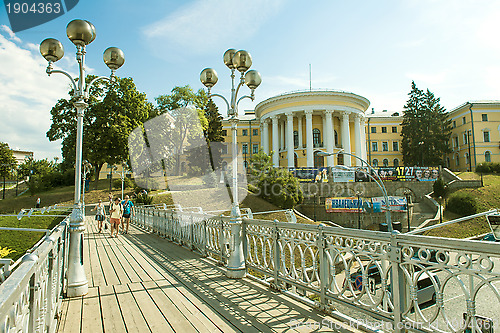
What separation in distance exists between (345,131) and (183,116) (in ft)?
83.8

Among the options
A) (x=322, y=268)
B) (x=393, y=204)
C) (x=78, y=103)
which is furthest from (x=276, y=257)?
(x=393, y=204)

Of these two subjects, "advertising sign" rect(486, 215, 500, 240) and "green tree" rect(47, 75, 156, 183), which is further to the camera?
"green tree" rect(47, 75, 156, 183)

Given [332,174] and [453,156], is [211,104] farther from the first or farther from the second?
[453,156]

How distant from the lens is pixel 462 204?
2942 centimetres

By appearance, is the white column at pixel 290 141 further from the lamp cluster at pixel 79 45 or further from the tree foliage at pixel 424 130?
the lamp cluster at pixel 79 45

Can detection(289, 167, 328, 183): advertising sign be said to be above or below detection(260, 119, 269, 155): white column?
below

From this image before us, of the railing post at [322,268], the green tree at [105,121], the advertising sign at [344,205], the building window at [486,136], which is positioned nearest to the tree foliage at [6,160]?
the green tree at [105,121]

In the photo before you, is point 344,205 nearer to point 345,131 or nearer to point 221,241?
point 345,131

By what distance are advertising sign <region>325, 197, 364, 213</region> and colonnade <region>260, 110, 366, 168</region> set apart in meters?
18.6

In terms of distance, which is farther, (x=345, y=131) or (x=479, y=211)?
(x=345, y=131)

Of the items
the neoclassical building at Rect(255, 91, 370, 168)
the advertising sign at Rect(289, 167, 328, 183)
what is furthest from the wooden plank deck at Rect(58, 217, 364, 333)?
the neoclassical building at Rect(255, 91, 370, 168)

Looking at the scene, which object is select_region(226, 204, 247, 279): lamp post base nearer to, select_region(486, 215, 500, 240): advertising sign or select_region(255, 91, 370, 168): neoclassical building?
select_region(486, 215, 500, 240): advertising sign

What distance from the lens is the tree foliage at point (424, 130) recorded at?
54.1 m

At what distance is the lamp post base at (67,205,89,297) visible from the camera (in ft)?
17.5
